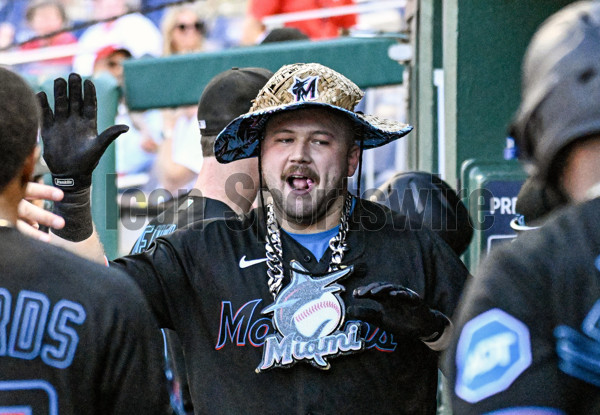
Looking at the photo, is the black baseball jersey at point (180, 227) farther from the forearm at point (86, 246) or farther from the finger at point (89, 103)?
the finger at point (89, 103)

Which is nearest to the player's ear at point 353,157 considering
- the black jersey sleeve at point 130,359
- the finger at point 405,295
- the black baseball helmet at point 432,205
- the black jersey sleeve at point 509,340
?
the black baseball helmet at point 432,205

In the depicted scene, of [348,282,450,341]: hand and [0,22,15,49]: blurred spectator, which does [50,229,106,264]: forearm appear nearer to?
[348,282,450,341]: hand

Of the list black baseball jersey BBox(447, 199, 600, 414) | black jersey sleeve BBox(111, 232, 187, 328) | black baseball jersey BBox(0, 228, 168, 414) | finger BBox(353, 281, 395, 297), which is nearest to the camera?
black baseball jersey BBox(447, 199, 600, 414)

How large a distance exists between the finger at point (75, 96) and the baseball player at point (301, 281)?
0.01m

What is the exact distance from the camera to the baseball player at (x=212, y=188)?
4074 millimetres

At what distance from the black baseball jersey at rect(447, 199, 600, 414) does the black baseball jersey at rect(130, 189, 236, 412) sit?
2436 millimetres

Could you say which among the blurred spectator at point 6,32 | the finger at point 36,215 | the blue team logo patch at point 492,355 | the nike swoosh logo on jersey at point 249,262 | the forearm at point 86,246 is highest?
the blurred spectator at point 6,32

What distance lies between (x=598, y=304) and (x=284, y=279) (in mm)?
1717

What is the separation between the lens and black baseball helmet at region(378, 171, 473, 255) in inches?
163

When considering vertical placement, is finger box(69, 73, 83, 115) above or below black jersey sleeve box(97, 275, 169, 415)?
above

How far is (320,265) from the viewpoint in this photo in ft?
10.8

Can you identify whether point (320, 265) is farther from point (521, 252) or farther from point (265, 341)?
point (521, 252)

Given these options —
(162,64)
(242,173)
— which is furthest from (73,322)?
(162,64)

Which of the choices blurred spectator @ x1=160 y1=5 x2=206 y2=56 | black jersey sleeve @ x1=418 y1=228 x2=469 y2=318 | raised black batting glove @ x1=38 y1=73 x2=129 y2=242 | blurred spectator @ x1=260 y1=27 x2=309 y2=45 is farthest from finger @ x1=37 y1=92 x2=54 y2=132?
blurred spectator @ x1=160 y1=5 x2=206 y2=56
